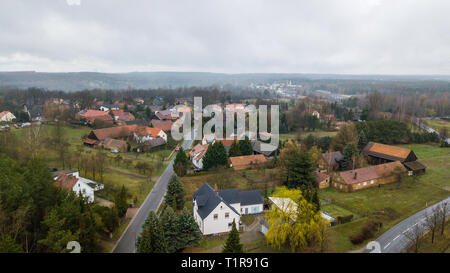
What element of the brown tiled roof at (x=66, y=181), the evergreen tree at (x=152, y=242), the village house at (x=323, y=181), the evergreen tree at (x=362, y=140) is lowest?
the village house at (x=323, y=181)

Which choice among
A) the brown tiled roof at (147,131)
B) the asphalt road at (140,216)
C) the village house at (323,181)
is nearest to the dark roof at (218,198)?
the asphalt road at (140,216)

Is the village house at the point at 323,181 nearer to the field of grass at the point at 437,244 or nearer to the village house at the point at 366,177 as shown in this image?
the village house at the point at 366,177

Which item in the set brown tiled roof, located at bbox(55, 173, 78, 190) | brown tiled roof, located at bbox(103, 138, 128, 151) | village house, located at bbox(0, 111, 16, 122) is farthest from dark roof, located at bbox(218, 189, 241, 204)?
village house, located at bbox(0, 111, 16, 122)

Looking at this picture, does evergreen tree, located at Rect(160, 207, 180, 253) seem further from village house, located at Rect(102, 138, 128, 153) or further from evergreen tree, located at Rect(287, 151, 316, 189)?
village house, located at Rect(102, 138, 128, 153)

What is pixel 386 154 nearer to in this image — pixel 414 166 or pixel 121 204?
pixel 414 166

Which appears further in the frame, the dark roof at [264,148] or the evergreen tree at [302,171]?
the dark roof at [264,148]
